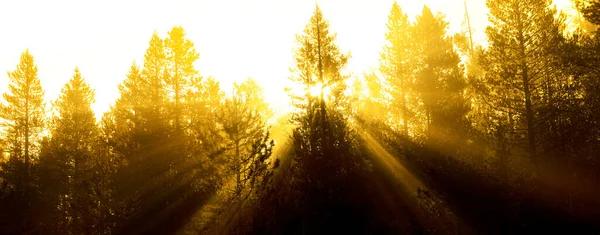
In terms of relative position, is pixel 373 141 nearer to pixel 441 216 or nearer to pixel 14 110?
pixel 441 216

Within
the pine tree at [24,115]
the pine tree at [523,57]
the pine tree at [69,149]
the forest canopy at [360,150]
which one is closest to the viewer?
the forest canopy at [360,150]

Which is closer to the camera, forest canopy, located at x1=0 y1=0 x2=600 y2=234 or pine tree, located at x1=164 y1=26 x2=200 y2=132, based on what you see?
forest canopy, located at x1=0 y1=0 x2=600 y2=234

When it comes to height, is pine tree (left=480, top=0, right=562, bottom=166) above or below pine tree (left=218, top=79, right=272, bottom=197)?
above

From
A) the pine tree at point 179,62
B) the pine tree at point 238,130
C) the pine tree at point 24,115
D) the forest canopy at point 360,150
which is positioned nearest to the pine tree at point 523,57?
the forest canopy at point 360,150

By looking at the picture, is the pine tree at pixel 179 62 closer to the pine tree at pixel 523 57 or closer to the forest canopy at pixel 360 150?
the forest canopy at pixel 360 150

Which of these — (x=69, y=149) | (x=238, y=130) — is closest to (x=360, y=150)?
(x=238, y=130)

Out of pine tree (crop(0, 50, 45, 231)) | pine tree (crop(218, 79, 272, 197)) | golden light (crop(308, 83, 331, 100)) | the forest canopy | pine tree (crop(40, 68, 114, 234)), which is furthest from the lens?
pine tree (crop(0, 50, 45, 231))

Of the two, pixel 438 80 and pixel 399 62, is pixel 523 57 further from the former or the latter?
pixel 399 62

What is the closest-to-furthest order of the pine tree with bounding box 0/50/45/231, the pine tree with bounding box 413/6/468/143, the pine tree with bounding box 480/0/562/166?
the pine tree with bounding box 480/0/562/166
the pine tree with bounding box 413/6/468/143
the pine tree with bounding box 0/50/45/231

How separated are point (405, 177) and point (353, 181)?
4.40m

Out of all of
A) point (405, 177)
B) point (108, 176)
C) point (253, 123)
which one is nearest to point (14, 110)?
point (108, 176)

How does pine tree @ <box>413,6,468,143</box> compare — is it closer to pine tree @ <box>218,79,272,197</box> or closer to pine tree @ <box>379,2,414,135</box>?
pine tree @ <box>379,2,414,135</box>

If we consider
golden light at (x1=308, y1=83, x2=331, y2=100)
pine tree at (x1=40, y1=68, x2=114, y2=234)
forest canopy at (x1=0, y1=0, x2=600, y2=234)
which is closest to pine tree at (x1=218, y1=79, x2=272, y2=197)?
forest canopy at (x1=0, y1=0, x2=600, y2=234)

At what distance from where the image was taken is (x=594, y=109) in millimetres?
16703
